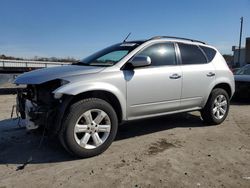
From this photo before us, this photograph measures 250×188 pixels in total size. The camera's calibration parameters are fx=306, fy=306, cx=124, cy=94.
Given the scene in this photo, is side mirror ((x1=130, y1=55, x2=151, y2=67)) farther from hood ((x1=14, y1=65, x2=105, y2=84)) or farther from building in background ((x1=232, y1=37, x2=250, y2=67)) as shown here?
building in background ((x1=232, y1=37, x2=250, y2=67))

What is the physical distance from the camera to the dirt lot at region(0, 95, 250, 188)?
12.2ft

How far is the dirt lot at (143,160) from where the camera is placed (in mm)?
3719

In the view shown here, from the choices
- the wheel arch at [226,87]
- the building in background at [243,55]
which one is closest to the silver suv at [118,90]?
the wheel arch at [226,87]

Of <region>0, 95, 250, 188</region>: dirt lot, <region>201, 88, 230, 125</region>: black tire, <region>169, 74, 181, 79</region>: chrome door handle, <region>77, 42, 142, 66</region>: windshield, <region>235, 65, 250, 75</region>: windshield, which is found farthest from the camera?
<region>235, 65, 250, 75</region>: windshield

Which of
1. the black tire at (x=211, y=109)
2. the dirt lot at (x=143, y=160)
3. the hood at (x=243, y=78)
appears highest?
the hood at (x=243, y=78)

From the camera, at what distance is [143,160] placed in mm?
4383

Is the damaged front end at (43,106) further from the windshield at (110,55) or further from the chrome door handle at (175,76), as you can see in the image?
the chrome door handle at (175,76)

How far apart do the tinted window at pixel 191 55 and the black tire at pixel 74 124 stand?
206 centimetres

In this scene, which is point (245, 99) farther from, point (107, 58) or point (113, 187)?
point (113, 187)

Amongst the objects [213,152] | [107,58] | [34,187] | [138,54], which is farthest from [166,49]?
[34,187]

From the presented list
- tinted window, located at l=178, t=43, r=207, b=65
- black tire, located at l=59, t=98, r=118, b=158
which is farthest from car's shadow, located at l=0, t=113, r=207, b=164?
tinted window, located at l=178, t=43, r=207, b=65

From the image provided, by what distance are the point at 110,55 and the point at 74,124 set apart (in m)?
1.83

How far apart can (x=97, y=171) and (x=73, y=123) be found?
2.48ft

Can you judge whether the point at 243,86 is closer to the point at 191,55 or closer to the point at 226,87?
the point at 226,87
